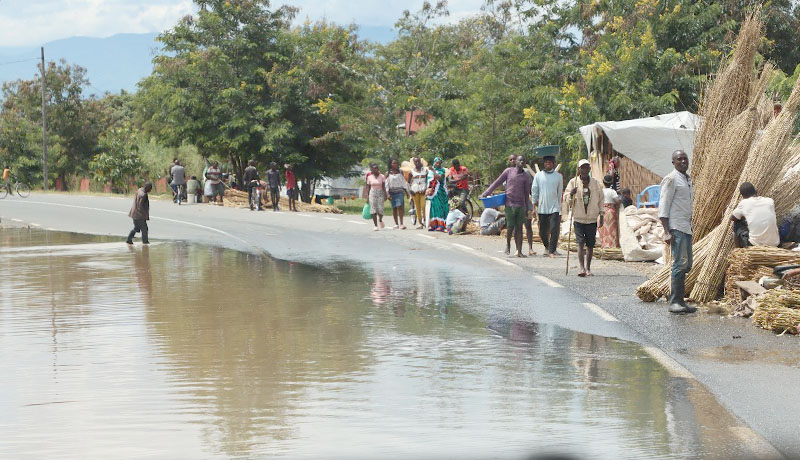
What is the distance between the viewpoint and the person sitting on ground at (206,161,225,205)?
1628 inches

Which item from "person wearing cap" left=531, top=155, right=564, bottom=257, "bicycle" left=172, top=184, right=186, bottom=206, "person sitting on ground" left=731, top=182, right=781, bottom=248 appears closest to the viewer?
"person sitting on ground" left=731, top=182, right=781, bottom=248

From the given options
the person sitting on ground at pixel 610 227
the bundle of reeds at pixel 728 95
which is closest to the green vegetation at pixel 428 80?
the person sitting on ground at pixel 610 227

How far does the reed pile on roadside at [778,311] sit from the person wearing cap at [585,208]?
474 centimetres

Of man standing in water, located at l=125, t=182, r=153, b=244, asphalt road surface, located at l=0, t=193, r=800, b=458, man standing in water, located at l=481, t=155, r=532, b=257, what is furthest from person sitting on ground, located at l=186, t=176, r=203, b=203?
man standing in water, located at l=481, t=155, r=532, b=257

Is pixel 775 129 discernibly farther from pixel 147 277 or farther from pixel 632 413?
pixel 147 277

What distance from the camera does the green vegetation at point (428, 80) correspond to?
3406 centimetres

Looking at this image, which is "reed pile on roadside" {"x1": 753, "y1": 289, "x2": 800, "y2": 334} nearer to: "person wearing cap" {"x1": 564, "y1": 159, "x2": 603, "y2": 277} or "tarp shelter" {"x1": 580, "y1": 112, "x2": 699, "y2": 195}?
"person wearing cap" {"x1": 564, "y1": 159, "x2": 603, "y2": 277}

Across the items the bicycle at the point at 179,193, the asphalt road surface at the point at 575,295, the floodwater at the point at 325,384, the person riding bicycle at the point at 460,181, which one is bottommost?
the floodwater at the point at 325,384

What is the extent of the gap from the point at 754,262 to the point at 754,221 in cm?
71

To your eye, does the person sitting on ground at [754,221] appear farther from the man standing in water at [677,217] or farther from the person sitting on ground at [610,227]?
the person sitting on ground at [610,227]

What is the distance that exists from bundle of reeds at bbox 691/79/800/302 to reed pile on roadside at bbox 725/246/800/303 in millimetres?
284

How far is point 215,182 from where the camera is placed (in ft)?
136

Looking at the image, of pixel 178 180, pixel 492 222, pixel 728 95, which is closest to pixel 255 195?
pixel 178 180

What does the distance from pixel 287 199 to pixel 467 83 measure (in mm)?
8885
